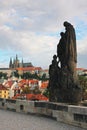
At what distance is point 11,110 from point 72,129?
721 cm


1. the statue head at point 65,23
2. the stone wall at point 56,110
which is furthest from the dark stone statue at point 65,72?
the stone wall at point 56,110

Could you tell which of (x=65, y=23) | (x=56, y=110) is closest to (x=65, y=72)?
(x=65, y=23)

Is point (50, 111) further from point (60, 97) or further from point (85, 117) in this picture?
point (85, 117)

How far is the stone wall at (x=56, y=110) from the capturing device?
8719mm

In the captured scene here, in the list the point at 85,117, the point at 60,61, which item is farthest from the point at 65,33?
the point at 85,117

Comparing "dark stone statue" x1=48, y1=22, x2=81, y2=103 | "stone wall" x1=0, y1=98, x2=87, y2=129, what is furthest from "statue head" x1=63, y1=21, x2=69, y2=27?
"stone wall" x1=0, y1=98, x2=87, y2=129

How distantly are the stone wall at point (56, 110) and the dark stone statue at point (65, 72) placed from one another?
784mm

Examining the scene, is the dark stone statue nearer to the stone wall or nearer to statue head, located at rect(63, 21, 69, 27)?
statue head, located at rect(63, 21, 69, 27)

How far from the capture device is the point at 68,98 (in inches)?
474

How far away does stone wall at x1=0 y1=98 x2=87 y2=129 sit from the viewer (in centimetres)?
872

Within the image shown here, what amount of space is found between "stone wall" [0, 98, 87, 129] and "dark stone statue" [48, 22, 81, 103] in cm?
78

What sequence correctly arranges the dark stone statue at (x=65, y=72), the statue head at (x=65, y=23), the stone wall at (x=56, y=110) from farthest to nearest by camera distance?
the statue head at (x=65, y=23) < the dark stone statue at (x=65, y=72) < the stone wall at (x=56, y=110)

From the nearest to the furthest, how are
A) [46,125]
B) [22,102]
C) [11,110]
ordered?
[46,125], [22,102], [11,110]

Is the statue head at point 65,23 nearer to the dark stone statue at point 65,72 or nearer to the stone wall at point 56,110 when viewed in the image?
the dark stone statue at point 65,72
